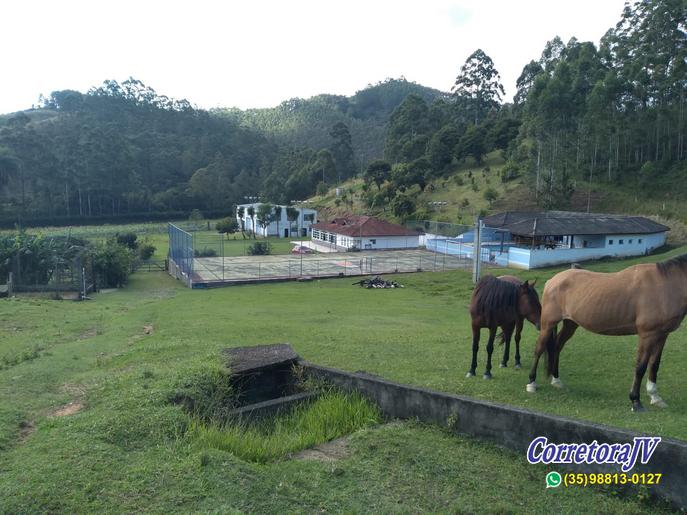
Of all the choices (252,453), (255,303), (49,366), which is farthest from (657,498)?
(255,303)

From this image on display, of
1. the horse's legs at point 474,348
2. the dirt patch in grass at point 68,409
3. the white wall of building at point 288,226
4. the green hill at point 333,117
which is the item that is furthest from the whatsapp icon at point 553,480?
the green hill at point 333,117

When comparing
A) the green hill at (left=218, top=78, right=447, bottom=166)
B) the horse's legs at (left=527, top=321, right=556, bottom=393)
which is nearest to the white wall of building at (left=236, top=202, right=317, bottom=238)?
the green hill at (left=218, top=78, right=447, bottom=166)

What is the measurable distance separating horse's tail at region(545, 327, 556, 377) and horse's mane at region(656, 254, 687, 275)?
1719 mm

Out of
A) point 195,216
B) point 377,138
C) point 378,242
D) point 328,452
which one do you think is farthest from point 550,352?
point 377,138

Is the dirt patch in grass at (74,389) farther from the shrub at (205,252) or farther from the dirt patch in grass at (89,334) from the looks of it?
the shrub at (205,252)

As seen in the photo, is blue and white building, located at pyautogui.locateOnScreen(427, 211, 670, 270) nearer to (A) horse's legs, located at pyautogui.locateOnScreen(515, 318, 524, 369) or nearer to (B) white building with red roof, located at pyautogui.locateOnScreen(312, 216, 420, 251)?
(B) white building with red roof, located at pyautogui.locateOnScreen(312, 216, 420, 251)

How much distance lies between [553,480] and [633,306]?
9.57ft

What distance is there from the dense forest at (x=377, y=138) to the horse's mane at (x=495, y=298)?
46178mm

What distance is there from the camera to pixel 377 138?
139625mm

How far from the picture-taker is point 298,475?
529 cm

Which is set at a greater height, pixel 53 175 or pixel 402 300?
pixel 53 175

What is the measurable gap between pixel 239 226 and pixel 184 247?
139 ft

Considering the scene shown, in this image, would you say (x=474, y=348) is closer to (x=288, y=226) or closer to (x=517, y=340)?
(x=517, y=340)

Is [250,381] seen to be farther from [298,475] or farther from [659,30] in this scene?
[659,30]
